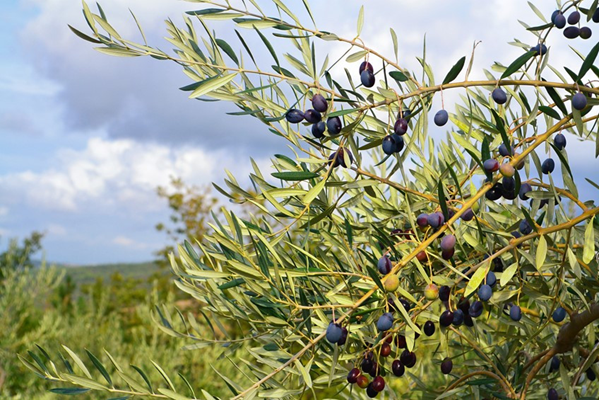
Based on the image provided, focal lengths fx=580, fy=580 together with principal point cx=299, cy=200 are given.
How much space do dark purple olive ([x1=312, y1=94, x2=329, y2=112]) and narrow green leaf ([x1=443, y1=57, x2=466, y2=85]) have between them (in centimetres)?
25

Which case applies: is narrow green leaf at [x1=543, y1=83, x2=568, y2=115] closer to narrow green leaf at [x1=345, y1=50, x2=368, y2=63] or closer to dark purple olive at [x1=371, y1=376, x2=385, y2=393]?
narrow green leaf at [x1=345, y1=50, x2=368, y2=63]

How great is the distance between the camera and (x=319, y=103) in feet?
3.88

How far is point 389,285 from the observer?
3.35 ft

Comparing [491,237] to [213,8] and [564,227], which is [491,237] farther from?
[213,8]

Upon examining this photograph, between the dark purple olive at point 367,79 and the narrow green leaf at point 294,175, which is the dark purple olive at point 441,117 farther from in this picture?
the narrow green leaf at point 294,175

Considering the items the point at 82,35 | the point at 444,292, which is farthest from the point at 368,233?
the point at 82,35

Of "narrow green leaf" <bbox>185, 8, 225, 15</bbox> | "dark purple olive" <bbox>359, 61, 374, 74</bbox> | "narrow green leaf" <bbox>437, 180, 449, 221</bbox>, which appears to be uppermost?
"narrow green leaf" <bbox>185, 8, 225, 15</bbox>

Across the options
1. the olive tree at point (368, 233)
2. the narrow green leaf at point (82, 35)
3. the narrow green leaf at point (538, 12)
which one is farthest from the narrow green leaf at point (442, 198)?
the narrow green leaf at point (538, 12)

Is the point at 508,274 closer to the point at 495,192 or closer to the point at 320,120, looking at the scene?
the point at 495,192

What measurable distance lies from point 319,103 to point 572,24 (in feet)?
2.76

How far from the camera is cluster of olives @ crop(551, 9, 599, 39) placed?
1540 mm

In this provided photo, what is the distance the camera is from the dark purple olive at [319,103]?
118cm

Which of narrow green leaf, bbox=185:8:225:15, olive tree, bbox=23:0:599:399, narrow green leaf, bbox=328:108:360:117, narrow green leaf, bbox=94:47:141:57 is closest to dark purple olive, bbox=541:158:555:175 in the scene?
olive tree, bbox=23:0:599:399

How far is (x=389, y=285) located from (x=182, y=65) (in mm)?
687
